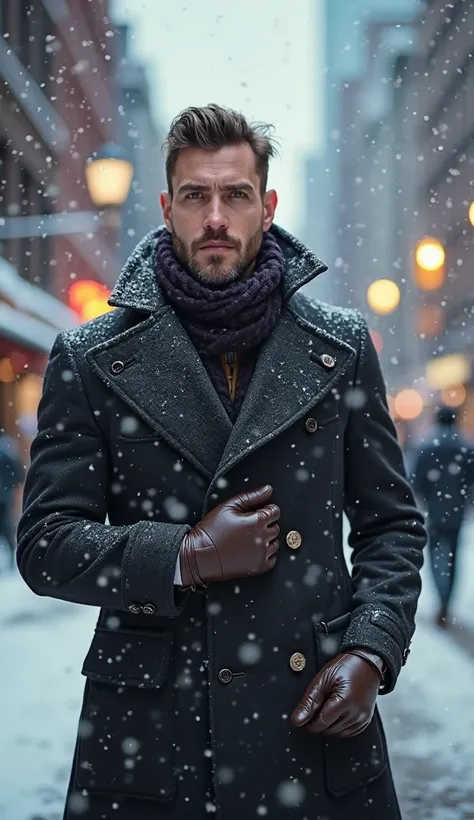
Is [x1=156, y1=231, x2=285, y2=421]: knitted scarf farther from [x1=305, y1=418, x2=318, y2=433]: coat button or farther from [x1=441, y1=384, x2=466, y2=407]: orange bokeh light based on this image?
[x1=441, y1=384, x2=466, y2=407]: orange bokeh light

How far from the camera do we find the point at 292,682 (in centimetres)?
262

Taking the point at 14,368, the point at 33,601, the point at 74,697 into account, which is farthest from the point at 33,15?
the point at 74,697

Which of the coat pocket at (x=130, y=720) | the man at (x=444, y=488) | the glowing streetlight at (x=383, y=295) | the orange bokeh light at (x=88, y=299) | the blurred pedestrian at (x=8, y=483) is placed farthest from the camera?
the glowing streetlight at (x=383, y=295)

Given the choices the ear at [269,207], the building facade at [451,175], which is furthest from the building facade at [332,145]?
the ear at [269,207]

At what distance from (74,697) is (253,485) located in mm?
4896

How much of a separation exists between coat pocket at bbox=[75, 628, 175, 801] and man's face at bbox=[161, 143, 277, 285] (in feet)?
3.13

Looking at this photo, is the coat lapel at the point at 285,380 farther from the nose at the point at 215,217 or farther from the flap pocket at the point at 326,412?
the nose at the point at 215,217

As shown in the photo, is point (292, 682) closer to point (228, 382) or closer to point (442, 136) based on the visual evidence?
point (228, 382)

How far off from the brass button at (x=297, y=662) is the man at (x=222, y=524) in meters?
0.01

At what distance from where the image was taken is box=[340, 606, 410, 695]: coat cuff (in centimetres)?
254

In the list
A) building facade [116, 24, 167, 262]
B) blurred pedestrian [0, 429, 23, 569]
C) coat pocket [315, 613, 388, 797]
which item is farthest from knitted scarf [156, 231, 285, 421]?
building facade [116, 24, 167, 262]

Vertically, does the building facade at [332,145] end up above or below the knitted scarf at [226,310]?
above

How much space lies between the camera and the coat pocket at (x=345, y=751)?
2.59 meters

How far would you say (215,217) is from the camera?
271 cm
